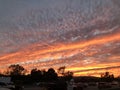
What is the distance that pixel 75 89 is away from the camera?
57844 millimetres

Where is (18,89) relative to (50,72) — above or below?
below

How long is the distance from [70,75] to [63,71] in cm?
566

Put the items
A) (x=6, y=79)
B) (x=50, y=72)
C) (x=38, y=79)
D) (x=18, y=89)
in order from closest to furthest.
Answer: (x=18, y=89) < (x=6, y=79) < (x=38, y=79) < (x=50, y=72)

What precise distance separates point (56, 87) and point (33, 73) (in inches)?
4556

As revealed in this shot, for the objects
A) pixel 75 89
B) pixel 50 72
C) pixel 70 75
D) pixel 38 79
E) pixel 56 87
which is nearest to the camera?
pixel 56 87

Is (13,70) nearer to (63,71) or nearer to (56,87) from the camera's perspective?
(63,71)

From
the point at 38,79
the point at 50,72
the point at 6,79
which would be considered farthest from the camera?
the point at 50,72

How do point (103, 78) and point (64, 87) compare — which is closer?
point (64, 87)

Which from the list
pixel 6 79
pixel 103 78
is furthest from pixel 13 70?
pixel 6 79

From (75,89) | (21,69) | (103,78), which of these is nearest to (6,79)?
(75,89)

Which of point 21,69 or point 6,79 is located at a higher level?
point 21,69

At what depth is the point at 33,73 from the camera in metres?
157

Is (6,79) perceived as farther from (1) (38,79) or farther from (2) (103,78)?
(2) (103,78)

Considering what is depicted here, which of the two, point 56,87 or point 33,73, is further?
point 33,73
